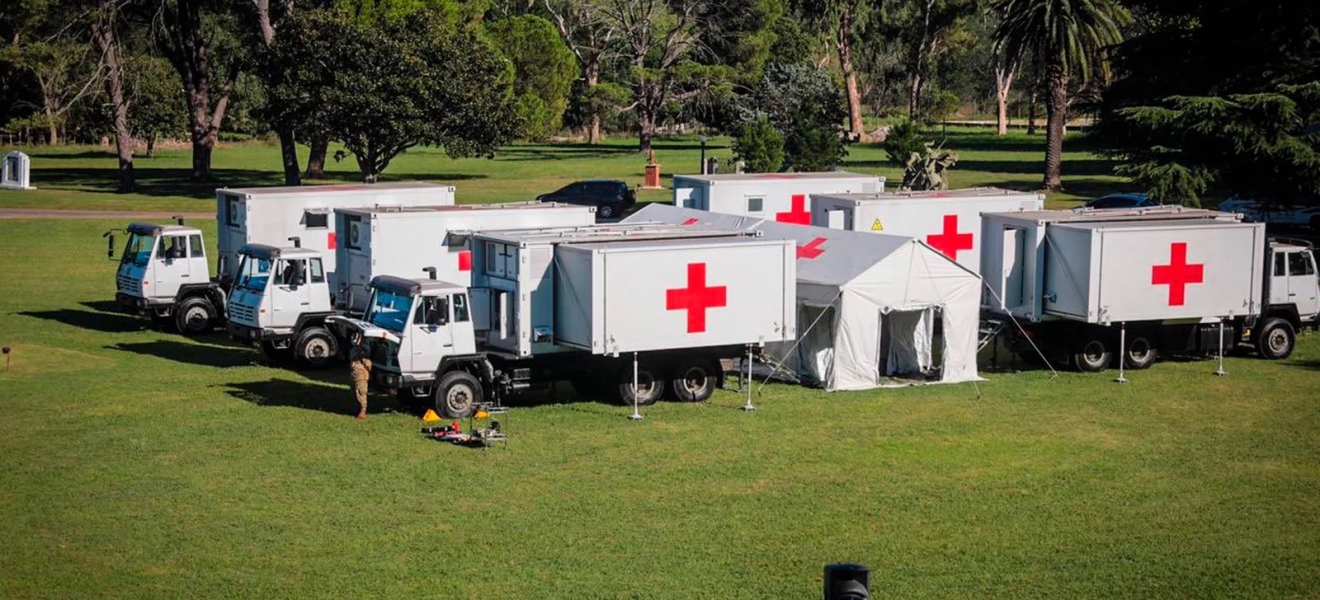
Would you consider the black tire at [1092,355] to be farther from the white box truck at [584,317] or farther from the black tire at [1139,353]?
the white box truck at [584,317]

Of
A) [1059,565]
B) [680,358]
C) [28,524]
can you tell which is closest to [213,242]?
[680,358]

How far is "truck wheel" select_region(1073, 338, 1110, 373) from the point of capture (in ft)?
96.1

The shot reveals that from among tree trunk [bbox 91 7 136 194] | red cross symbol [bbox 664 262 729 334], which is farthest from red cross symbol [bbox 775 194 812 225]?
tree trunk [bbox 91 7 136 194]

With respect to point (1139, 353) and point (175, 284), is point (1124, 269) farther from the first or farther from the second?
point (175, 284)

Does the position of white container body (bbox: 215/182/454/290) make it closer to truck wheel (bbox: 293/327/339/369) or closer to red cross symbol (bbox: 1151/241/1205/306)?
truck wheel (bbox: 293/327/339/369)

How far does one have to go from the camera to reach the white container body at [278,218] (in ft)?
109

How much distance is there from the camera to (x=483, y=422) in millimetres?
24188

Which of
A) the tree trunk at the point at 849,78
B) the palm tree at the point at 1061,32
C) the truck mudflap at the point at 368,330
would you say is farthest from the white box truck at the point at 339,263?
the tree trunk at the point at 849,78

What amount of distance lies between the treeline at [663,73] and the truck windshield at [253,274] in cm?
2357

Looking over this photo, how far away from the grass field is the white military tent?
70 centimetres

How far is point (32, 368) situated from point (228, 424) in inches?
266

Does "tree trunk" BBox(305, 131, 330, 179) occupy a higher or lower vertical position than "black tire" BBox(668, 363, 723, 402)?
higher

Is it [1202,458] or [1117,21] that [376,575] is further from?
[1117,21]

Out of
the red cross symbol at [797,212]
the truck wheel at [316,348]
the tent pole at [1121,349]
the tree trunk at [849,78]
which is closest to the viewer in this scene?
the tent pole at [1121,349]
